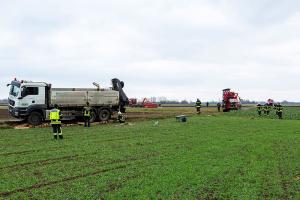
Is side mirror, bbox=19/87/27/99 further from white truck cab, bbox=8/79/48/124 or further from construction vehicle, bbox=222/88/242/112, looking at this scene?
construction vehicle, bbox=222/88/242/112

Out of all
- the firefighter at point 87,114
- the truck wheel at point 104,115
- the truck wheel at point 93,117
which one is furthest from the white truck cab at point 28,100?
the truck wheel at point 104,115

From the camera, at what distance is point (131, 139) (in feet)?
71.5

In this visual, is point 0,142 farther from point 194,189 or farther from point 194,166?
point 194,189

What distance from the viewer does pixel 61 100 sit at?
33.2 m

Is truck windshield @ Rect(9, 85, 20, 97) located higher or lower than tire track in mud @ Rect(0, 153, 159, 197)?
higher

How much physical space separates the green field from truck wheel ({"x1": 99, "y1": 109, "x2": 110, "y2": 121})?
1354cm

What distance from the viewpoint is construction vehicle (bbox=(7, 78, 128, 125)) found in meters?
31.6

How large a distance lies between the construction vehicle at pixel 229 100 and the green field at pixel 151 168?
36564 mm

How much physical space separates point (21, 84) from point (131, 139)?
45.2ft

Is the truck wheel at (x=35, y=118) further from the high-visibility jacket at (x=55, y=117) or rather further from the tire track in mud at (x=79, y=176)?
the tire track in mud at (x=79, y=176)

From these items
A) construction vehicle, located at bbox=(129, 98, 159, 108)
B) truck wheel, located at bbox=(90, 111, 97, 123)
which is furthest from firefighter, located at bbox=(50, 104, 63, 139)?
construction vehicle, located at bbox=(129, 98, 159, 108)

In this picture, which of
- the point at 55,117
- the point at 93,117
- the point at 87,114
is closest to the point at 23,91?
the point at 87,114

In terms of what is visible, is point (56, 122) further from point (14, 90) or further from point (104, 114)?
point (104, 114)

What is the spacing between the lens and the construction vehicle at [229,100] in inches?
2287
